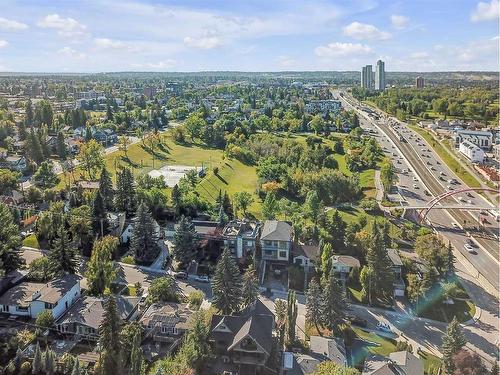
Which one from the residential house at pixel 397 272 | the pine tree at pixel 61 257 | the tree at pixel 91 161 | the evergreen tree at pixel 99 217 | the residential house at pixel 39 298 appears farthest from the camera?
the tree at pixel 91 161

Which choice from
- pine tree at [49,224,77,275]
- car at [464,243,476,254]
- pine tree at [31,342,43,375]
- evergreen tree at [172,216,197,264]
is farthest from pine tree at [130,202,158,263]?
car at [464,243,476,254]

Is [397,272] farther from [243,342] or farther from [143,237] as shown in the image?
[143,237]

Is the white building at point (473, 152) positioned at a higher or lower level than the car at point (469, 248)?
higher

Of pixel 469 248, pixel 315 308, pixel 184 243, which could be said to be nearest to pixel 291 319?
pixel 315 308

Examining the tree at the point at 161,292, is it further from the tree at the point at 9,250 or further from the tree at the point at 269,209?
the tree at the point at 269,209

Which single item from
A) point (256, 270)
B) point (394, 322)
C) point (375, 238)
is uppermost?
point (375, 238)

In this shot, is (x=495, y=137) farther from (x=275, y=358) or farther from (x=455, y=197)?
(x=275, y=358)

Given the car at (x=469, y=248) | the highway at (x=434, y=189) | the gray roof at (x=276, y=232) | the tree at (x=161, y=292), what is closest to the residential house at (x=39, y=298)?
the tree at (x=161, y=292)

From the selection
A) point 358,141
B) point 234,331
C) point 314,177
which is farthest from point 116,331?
point 358,141
